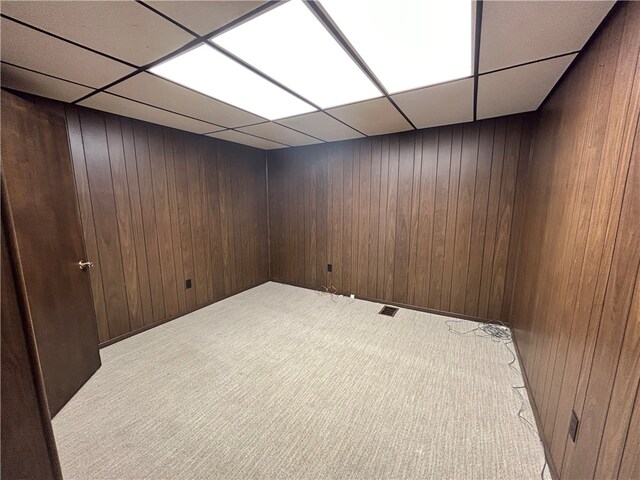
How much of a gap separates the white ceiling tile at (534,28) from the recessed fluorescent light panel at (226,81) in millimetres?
1277

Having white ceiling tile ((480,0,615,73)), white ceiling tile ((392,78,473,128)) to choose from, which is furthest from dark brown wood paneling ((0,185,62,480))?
white ceiling tile ((392,78,473,128))

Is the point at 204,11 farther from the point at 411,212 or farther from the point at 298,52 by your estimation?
the point at 411,212

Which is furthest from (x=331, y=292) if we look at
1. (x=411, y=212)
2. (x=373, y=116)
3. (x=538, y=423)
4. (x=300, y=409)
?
(x=538, y=423)

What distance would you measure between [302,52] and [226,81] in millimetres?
627

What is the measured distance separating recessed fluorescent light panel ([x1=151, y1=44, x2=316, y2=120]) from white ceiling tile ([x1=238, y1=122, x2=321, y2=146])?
473 millimetres

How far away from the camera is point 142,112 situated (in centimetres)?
230

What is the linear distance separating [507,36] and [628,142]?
0.73 metres

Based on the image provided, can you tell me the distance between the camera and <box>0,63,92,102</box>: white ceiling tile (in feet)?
5.02

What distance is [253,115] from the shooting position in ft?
7.80

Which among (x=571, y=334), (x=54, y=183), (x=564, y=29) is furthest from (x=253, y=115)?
(x=571, y=334)

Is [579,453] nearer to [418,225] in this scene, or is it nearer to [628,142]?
[628,142]

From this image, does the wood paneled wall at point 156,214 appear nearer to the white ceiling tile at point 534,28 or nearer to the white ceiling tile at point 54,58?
the white ceiling tile at point 54,58

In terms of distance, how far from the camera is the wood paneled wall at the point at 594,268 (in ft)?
2.92

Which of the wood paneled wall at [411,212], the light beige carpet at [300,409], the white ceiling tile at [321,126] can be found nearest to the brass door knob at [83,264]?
the light beige carpet at [300,409]
